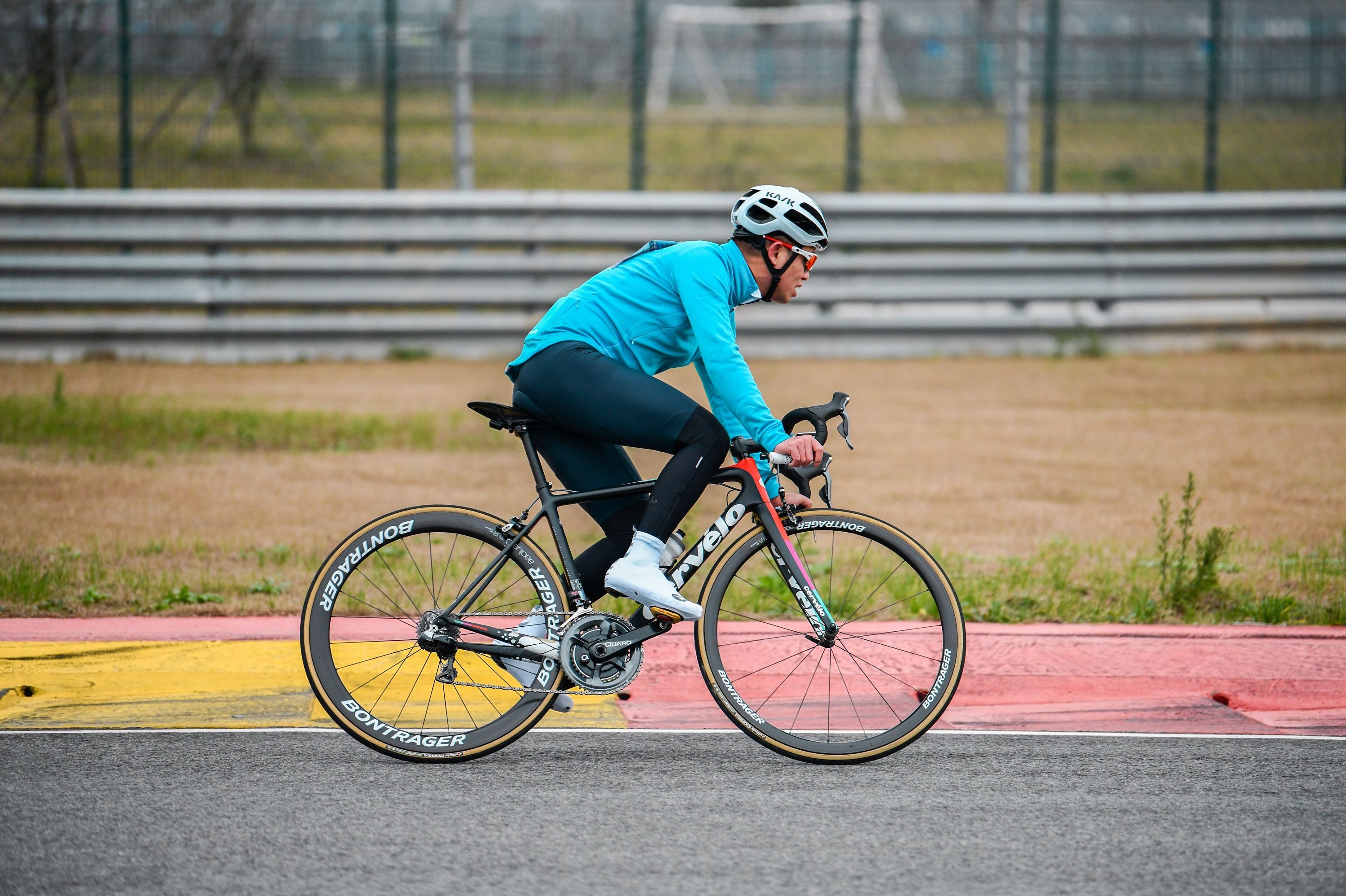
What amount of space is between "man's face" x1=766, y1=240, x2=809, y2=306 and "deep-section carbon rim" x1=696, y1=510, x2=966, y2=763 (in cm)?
78

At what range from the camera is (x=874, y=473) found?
30.7 feet

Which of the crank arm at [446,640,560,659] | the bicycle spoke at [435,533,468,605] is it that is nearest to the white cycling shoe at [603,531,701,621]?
the crank arm at [446,640,560,659]

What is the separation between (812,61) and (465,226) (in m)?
4.50

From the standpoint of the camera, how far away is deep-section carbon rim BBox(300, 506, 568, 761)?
16.4ft

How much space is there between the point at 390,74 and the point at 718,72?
6.16m

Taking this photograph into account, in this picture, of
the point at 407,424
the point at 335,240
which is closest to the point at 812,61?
the point at 335,240

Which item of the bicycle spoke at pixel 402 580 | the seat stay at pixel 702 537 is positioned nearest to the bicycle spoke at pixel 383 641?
the bicycle spoke at pixel 402 580

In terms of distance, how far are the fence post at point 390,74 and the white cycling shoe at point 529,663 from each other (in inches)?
350

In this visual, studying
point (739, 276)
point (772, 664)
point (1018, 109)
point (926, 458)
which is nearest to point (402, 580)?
point (772, 664)

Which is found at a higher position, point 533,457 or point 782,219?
point 782,219

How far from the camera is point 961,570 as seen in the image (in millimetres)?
7184

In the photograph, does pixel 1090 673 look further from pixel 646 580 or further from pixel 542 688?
pixel 542 688

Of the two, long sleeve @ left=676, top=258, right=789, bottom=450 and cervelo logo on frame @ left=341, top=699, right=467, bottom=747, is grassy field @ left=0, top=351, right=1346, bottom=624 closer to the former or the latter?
cervelo logo on frame @ left=341, top=699, right=467, bottom=747

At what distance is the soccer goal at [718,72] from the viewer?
13844 mm
